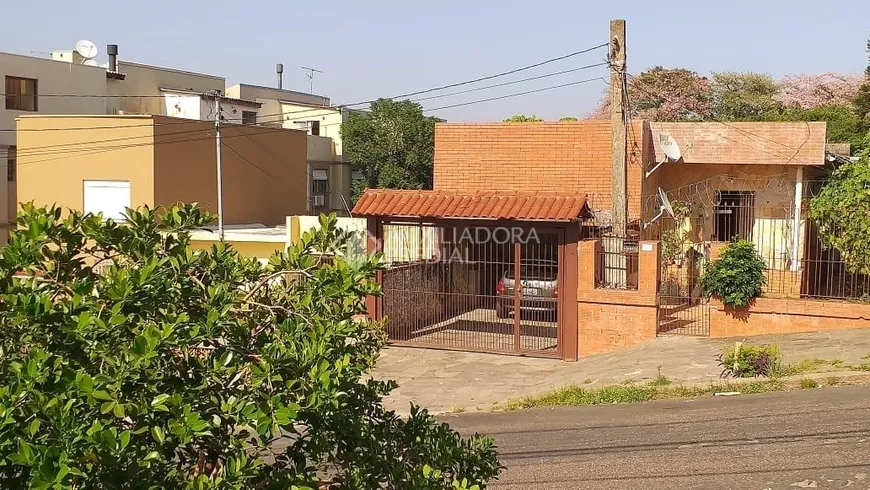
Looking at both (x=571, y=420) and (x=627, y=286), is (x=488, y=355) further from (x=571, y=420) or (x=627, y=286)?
(x=571, y=420)

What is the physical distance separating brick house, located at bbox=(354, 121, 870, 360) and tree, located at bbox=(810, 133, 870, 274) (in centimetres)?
41

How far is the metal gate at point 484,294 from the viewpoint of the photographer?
608 inches

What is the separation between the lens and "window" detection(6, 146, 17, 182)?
28844 mm

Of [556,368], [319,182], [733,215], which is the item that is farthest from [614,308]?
[319,182]

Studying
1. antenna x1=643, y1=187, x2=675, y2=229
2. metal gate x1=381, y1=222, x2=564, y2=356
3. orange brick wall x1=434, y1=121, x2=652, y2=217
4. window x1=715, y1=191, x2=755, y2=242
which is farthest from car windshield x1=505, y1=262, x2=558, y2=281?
window x1=715, y1=191, x2=755, y2=242

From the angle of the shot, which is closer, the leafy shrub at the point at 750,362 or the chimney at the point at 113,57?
the leafy shrub at the point at 750,362

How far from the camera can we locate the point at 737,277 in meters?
14.2

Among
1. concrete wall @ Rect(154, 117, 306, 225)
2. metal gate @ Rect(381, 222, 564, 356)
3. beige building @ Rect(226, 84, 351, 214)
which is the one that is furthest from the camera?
beige building @ Rect(226, 84, 351, 214)

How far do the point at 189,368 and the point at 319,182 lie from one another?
1405 inches

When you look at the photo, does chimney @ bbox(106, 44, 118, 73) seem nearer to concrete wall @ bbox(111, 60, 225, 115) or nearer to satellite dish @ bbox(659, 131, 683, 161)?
concrete wall @ bbox(111, 60, 225, 115)

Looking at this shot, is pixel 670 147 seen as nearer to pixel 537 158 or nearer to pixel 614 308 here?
pixel 537 158

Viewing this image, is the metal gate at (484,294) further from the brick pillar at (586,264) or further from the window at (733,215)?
the window at (733,215)

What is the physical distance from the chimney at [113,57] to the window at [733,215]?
25.9 meters

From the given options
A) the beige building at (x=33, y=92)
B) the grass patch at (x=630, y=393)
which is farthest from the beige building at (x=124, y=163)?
the grass patch at (x=630, y=393)
